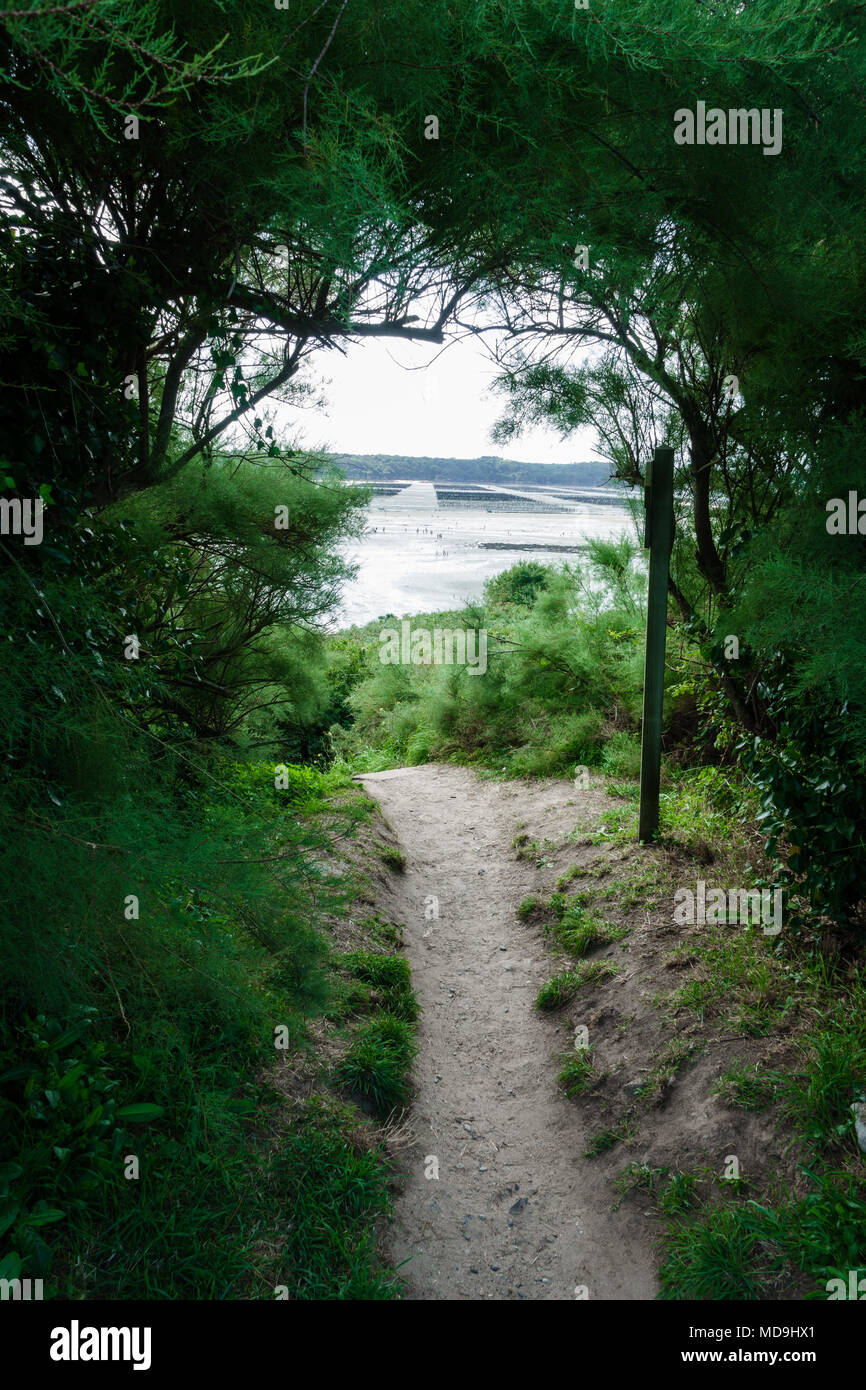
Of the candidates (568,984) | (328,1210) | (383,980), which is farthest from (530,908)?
(328,1210)

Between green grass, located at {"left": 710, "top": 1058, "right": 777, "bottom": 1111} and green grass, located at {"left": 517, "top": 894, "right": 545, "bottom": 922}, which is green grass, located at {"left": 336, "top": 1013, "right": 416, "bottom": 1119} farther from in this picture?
green grass, located at {"left": 517, "top": 894, "right": 545, "bottom": 922}

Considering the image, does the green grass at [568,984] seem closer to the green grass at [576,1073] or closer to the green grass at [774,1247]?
the green grass at [576,1073]

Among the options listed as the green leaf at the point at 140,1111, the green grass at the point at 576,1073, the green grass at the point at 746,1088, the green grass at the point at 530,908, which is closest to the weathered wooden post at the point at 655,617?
the green grass at the point at 530,908

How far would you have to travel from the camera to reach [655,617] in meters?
5.32

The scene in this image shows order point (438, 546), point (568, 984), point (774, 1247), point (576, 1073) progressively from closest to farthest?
1. point (774, 1247)
2. point (576, 1073)
3. point (568, 984)
4. point (438, 546)

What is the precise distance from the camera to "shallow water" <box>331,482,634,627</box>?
6582 millimetres

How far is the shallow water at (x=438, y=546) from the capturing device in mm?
6582

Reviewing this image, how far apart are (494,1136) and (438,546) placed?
67.5ft

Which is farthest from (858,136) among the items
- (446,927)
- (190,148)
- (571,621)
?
(571,621)

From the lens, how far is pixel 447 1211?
2.97 m

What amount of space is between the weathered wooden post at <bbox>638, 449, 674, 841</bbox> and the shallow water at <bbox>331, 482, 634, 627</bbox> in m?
1.48

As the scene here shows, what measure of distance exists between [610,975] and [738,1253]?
1.75 meters

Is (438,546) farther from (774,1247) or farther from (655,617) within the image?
(774,1247)

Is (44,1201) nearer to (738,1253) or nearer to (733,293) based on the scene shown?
(738,1253)
